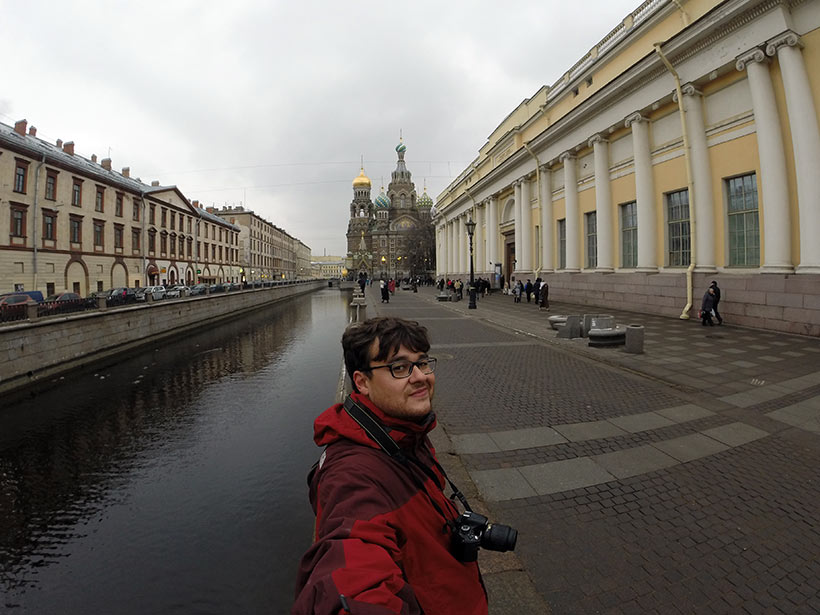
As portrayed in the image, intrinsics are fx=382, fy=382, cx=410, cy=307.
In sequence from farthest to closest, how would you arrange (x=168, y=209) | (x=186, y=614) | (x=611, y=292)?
(x=168, y=209)
(x=611, y=292)
(x=186, y=614)

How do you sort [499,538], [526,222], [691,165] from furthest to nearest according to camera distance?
[526,222]
[691,165]
[499,538]

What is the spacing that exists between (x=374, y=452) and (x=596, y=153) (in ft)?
73.2

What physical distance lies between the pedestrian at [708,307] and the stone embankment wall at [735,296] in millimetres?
759

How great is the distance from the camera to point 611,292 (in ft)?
61.7

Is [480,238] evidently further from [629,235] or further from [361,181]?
[361,181]

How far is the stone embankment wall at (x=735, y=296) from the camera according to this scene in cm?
1070

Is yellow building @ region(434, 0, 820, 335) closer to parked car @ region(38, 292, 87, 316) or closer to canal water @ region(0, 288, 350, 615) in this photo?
canal water @ region(0, 288, 350, 615)

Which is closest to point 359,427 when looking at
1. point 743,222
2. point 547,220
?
point 743,222

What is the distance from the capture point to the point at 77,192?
2848 cm

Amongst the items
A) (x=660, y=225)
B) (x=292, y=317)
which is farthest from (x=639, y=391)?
(x=292, y=317)

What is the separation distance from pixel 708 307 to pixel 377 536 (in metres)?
15.3

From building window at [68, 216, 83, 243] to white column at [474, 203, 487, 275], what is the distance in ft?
110

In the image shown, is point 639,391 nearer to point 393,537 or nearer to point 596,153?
point 393,537

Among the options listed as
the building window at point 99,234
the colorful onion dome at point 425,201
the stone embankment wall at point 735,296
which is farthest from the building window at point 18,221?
the colorful onion dome at point 425,201
